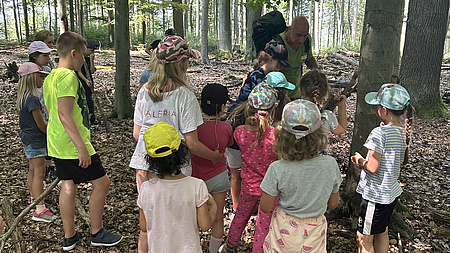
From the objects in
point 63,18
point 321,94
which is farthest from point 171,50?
point 63,18

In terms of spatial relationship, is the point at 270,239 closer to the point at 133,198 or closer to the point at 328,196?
the point at 328,196

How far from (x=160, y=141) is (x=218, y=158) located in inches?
32.5

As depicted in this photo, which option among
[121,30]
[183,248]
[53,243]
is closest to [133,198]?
[53,243]

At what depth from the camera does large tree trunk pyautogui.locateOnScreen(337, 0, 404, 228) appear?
2961 millimetres

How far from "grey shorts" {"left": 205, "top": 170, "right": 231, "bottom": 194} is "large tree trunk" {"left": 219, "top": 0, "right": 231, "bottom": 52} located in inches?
646

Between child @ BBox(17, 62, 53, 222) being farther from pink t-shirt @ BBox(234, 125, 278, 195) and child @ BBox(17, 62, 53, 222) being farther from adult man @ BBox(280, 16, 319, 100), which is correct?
adult man @ BBox(280, 16, 319, 100)

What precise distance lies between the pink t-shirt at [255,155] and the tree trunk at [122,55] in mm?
4634

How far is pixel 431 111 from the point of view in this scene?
7.30m

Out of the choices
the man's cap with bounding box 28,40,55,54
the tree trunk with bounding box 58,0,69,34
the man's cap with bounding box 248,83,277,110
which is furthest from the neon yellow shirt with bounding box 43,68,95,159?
the tree trunk with bounding box 58,0,69,34

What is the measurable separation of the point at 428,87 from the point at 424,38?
115cm

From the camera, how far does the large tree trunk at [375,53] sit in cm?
296

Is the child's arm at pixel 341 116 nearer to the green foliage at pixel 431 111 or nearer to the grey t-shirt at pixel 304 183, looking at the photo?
the grey t-shirt at pixel 304 183

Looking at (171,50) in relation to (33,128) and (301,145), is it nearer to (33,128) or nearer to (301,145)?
(301,145)

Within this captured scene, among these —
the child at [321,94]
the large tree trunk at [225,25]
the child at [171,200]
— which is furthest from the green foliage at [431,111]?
the large tree trunk at [225,25]
